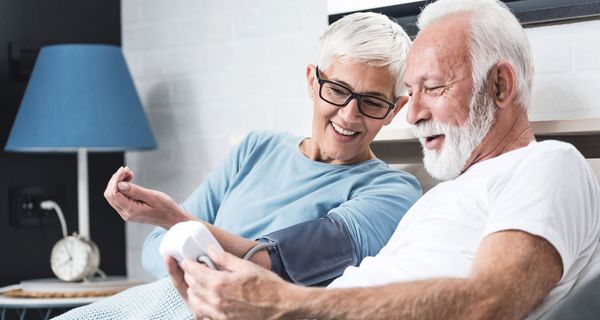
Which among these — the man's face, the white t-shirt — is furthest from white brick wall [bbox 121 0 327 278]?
the white t-shirt

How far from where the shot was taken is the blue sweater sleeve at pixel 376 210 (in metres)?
1.75

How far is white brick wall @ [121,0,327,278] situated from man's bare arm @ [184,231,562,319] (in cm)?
135

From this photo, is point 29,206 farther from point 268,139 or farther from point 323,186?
point 323,186

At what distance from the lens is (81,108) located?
261 centimetres

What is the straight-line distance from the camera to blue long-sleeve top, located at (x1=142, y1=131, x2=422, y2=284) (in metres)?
1.74

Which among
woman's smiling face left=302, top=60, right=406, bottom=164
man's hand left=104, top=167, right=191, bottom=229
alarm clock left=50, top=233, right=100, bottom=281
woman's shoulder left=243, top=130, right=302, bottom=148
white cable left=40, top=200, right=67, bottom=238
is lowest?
alarm clock left=50, top=233, right=100, bottom=281

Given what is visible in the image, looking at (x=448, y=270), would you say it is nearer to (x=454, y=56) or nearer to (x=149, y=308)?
(x=454, y=56)

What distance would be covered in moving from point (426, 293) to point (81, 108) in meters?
1.65

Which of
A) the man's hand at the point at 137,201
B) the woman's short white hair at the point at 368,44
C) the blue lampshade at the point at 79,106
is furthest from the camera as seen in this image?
the blue lampshade at the point at 79,106

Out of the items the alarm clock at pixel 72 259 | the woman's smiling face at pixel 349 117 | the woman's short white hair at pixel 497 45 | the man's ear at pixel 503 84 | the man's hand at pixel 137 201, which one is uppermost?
the woman's short white hair at pixel 497 45

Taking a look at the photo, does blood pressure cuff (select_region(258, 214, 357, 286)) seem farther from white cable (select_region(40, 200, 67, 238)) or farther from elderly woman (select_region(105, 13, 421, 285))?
white cable (select_region(40, 200, 67, 238))

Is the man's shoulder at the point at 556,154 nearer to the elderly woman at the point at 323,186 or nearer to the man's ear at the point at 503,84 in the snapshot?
the man's ear at the point at 503,84

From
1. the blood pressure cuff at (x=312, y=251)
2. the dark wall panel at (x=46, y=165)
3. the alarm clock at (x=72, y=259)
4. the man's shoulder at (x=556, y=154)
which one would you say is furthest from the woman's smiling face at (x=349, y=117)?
the dark wall panel at (x=46, y=165)

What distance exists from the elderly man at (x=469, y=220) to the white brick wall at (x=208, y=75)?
1.03 m
